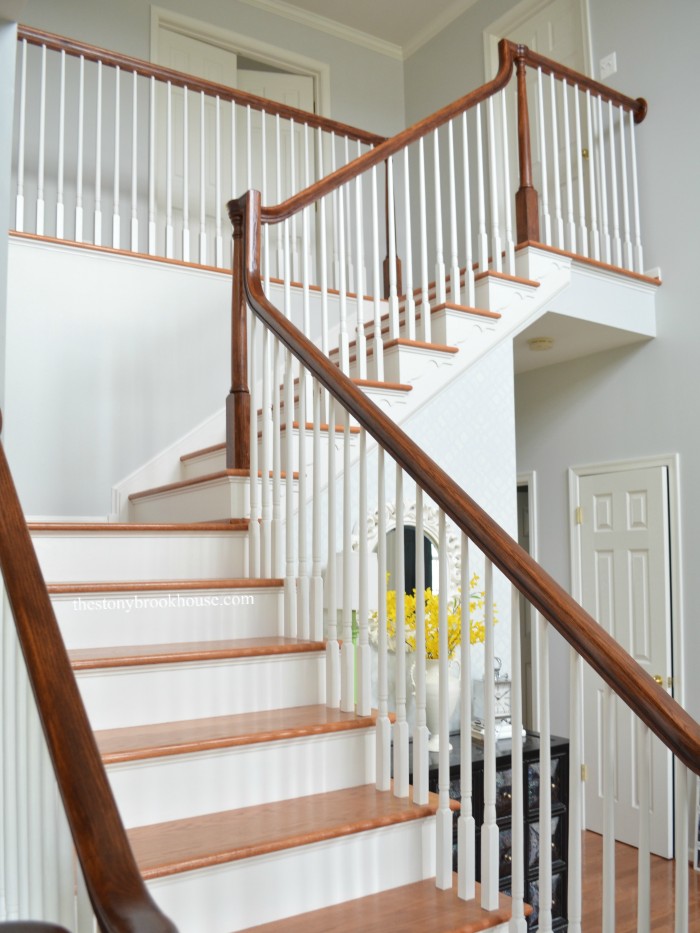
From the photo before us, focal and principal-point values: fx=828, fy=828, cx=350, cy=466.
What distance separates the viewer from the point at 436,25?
6434 mm

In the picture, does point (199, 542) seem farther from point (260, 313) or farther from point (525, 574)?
point (525, 574)

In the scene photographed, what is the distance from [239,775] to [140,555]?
3.29 feet

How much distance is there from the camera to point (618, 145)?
15.8 ft

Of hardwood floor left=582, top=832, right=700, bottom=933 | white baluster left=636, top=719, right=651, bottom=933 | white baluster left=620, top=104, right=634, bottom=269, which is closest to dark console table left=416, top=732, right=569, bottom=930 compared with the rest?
hardwood floor left=582, top=832, right=700, bottom=933

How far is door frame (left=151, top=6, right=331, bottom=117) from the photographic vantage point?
5.63 metres

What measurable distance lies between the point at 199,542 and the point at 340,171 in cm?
161

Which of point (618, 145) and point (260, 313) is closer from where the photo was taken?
point (260, 313)

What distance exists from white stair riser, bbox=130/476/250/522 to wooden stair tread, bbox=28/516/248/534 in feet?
0.25

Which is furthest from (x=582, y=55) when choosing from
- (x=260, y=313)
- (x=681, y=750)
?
(x=681, y=750)

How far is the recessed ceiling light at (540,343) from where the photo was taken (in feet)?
15.4

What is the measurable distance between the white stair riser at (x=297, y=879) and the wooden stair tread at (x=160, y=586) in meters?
0.92

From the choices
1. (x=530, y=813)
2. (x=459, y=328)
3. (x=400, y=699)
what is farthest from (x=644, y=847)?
(x=459, y=328)

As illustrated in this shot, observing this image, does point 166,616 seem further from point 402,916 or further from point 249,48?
point 249,48

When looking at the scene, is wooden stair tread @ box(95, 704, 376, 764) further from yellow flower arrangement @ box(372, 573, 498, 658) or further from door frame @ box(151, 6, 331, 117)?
door frame @ box(151, 6, 331, 117)
